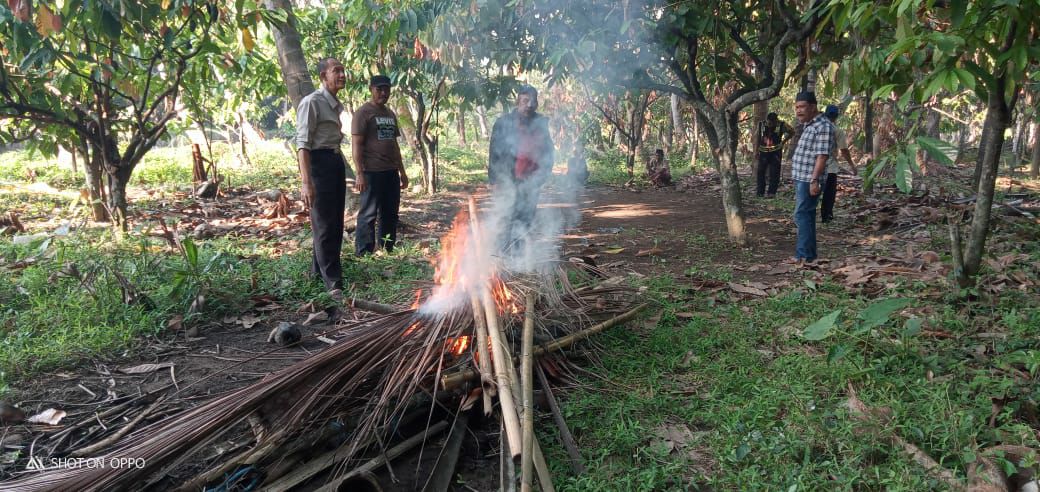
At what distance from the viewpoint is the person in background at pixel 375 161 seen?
17.3 ft

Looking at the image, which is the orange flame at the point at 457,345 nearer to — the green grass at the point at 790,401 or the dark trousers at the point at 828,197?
the green grass at the point at 790,401

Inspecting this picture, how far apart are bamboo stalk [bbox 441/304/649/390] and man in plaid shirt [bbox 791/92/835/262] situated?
6.70 ft

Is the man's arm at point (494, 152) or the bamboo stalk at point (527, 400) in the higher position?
the man's arm at point (494, 152)

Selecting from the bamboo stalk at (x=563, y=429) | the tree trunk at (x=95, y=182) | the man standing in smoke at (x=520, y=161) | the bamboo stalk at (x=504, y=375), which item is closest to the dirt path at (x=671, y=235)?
the man standing in smoke at (x=520, y=161)

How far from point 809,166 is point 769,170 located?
4.96 meters

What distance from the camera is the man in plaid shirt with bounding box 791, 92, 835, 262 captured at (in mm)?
4715

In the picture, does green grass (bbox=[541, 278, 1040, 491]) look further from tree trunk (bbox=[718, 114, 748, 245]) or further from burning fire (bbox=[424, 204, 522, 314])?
tree trunk (bbox=[718, 114, 748, 245])

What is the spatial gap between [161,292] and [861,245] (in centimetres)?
618

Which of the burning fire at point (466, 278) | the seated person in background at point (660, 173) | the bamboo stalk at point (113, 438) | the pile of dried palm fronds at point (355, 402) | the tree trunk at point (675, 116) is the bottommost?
the bamboo stalk at point (113, 438)

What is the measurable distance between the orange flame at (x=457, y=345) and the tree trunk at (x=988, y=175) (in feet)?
10.1

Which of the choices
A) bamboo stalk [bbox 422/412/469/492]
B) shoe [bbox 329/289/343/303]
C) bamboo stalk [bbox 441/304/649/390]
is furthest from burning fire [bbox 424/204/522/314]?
shoe [bbox 329/289/343/303]

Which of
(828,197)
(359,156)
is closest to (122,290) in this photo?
(359,156)

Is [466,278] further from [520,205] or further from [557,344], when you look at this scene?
[520,205]

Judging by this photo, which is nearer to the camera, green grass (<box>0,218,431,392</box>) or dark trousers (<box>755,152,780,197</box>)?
green grass (<box>0,218,431,392</box>)
